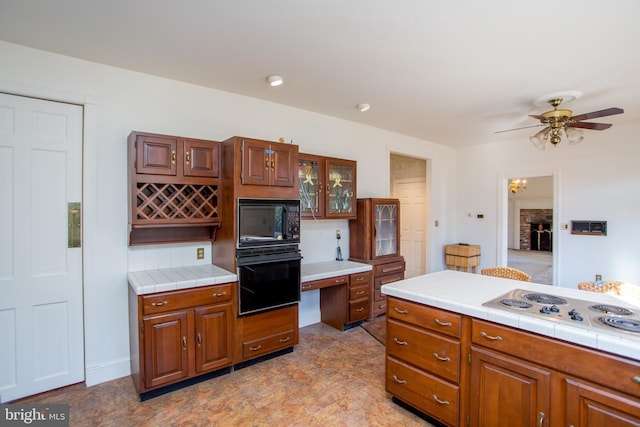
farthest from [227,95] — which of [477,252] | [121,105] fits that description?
[477,252]

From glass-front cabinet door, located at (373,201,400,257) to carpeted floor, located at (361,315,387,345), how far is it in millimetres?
835

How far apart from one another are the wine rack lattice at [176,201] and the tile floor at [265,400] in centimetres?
140

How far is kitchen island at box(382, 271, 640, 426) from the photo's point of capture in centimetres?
140

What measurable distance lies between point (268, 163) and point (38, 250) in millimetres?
1925

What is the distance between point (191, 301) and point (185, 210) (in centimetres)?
83

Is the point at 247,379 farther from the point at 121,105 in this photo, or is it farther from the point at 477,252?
the point at 477,252

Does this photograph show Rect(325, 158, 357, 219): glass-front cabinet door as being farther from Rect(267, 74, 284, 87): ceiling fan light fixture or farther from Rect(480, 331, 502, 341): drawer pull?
Rect(480, 331, 502, 341): drawer pull

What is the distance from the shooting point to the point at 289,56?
8.22 feet

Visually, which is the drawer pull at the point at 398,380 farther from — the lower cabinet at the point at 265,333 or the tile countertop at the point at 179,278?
the tile countertop at the point at 179,278

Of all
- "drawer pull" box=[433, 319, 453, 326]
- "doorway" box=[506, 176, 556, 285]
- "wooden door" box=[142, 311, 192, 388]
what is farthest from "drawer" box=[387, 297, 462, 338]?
"doorway" box=[506, 176, 556, 285]

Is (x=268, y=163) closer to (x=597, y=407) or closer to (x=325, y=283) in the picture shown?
(x=325, y=283)

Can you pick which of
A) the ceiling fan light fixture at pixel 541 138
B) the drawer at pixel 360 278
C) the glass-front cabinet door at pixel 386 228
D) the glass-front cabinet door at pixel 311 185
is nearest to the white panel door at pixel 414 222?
the glass-front cabinet door at pixel 386 228

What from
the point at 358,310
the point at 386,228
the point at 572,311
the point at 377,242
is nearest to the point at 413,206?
the point at 386,228

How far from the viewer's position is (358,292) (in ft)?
12.5
